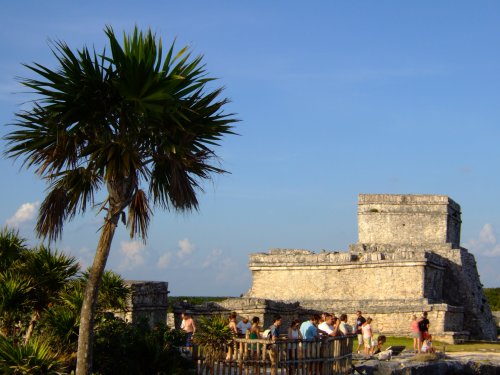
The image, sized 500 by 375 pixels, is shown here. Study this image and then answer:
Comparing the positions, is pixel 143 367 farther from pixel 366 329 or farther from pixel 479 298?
pixel 479 298

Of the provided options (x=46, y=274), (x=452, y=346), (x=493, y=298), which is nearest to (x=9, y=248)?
(x=46, y=274)

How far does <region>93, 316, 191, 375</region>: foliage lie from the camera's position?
45.9 ft

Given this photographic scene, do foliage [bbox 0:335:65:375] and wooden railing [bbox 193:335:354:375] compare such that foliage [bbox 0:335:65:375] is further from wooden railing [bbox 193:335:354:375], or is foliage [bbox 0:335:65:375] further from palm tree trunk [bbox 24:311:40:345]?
wooden railing [bbox 193:335:354:375]

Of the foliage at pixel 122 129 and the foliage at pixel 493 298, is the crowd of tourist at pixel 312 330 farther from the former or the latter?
the foliage at pixel 493 298

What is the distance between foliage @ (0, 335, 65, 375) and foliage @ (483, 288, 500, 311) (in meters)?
37.7

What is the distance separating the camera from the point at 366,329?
21703 millimetres

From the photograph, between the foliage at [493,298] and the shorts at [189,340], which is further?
the foliage at [493,298]

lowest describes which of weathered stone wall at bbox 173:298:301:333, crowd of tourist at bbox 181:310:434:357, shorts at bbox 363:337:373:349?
shorts at bbox 363:337:373:349

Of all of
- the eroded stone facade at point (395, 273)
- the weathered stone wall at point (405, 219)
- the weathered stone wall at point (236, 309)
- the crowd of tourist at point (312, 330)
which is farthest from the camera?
the weathered stone wall at point (405, 219)

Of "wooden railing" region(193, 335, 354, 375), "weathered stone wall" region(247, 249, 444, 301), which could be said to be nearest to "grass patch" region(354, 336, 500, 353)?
"weathered stone wall" region(247, 249, 444, 301)

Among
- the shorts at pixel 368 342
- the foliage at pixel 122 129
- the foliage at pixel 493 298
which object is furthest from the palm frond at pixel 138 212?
the foliage at pixel 493 298

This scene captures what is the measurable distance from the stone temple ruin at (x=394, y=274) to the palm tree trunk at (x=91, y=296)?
1361 cm

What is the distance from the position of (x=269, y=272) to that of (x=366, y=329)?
10.6 meters

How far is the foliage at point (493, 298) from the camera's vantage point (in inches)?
1860
